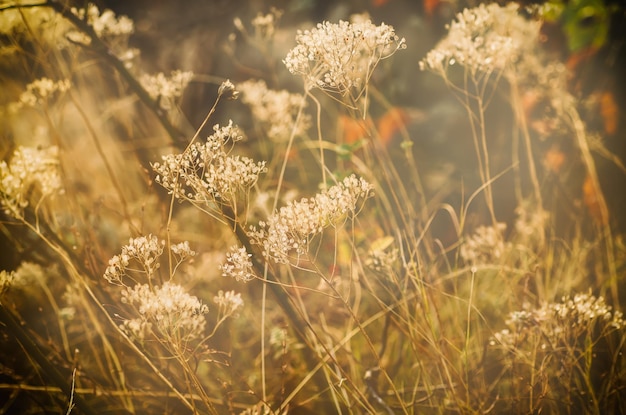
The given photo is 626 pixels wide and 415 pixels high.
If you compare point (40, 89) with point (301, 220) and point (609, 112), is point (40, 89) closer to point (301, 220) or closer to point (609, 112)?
point (301, 220)

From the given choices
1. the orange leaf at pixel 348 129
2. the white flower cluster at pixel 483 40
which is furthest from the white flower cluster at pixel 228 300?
the orange leaf at pixel 348 129

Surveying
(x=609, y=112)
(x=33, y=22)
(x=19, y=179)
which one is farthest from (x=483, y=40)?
(x=33, y=22)

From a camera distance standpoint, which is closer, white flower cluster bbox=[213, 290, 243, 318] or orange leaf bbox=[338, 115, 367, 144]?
white flower cluster bbox=[213, 290, 243, 318]

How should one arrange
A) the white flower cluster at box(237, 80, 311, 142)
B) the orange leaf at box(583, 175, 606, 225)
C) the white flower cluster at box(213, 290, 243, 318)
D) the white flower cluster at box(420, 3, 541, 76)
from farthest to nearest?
the orange leaf at box(583, 175, 606, 225) < the white flower cluster at box(237, 80, 311, 142) < the white flower cluster at box(420, 3, 541, 76) < the white flower cluster at box(213, 290, 243, 318)

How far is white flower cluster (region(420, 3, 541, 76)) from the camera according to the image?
119cm

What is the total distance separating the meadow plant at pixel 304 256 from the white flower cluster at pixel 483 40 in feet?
0.05

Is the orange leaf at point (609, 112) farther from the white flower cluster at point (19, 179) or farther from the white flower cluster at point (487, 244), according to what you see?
the white flower cluster at point (19, 179)

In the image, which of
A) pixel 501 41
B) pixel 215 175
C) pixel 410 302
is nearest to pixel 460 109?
pixel 501 41

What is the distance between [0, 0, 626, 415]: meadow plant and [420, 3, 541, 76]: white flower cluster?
0.05ft

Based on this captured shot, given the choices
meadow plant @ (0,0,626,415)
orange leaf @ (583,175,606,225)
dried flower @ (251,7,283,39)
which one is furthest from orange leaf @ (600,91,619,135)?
dried flower @ (251,7,283,39)

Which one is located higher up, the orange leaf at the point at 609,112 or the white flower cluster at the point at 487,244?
the orange leaf at the point at 609,112

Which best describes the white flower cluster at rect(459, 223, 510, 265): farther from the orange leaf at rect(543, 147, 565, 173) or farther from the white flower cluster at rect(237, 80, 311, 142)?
the white flower cluster at rect(237, 80, 311, 142)

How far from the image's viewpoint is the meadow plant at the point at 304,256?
1028mm

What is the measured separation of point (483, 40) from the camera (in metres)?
1.33
